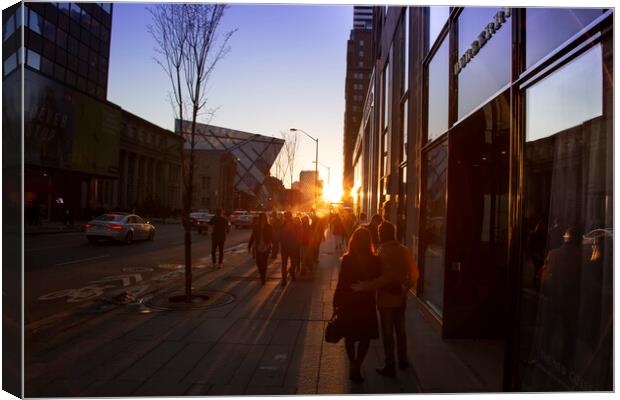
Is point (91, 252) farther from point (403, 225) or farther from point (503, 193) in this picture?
point (503, 193)

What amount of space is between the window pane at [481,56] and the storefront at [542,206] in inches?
0.7

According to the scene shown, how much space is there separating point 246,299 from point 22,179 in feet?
17.1

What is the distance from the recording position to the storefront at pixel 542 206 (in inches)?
131

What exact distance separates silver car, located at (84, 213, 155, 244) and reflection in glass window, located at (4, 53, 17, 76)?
15638mm

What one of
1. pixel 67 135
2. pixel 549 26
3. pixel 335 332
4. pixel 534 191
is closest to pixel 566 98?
pixel 549 26

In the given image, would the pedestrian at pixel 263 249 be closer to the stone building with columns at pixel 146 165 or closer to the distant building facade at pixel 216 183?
the stone building with columns at pixel 146 165

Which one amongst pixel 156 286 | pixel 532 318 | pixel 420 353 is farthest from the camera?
pixel 156 286

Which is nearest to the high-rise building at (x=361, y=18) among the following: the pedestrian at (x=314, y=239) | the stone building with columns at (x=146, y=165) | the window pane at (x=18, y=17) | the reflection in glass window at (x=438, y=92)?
the stone building with columns at (x=146, y=165)

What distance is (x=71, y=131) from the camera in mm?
12641

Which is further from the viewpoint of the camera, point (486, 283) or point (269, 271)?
point (269, 271)

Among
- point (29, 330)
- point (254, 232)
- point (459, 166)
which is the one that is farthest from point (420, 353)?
point (254, 232)

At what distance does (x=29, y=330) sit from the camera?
6.36m

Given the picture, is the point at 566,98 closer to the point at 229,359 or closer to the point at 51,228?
the point at 229,359

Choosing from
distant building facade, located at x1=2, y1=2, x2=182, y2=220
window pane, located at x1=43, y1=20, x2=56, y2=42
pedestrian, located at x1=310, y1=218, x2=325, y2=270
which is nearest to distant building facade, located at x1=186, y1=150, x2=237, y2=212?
distant building facade, located at x1=2, y1=2, x2=182, y2=220
